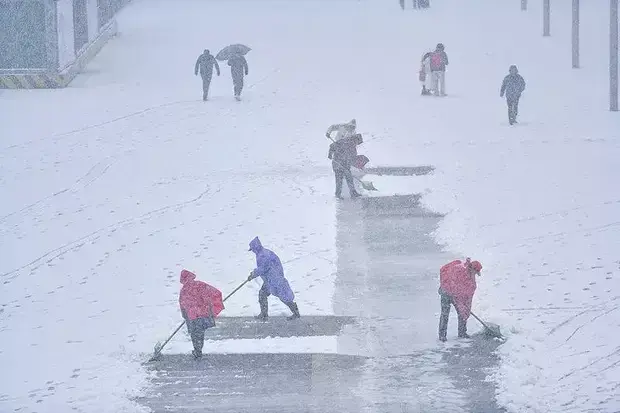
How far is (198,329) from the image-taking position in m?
13.7

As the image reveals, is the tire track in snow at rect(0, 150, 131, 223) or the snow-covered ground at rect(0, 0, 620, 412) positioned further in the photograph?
the tire track in snow at rect(0, 150, 131, 223)

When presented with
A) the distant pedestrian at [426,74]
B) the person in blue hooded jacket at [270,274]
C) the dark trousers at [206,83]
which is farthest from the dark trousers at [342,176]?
the distant pedestrian at [426,74]

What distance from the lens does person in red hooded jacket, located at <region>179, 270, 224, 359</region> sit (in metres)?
13.6

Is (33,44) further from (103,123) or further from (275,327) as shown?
(275,327)

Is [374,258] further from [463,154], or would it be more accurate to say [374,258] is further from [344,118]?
[344,118]

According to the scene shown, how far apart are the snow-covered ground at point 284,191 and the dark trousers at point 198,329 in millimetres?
747

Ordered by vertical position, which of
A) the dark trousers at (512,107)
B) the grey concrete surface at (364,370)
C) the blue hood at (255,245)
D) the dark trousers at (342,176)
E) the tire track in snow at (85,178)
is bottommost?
the grey concrete surface at (364,370)

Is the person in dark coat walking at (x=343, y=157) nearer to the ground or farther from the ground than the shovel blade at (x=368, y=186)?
farther from the ground

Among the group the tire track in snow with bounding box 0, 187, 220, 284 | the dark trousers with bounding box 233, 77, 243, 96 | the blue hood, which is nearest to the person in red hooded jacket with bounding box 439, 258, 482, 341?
the blue hood

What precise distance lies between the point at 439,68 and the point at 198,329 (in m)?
19.3

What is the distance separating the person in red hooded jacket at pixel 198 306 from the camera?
13641mm

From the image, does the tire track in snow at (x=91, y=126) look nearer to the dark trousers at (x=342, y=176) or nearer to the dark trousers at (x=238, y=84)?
the dark trousers at (x=238, y=84)

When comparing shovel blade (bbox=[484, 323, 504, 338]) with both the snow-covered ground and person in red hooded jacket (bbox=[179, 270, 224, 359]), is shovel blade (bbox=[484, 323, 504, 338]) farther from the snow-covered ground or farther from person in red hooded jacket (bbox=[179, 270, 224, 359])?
person in red hooded jacket (bbox=[179, 270, 224, 359])

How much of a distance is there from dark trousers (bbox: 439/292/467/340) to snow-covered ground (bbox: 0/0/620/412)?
22.8 inches
